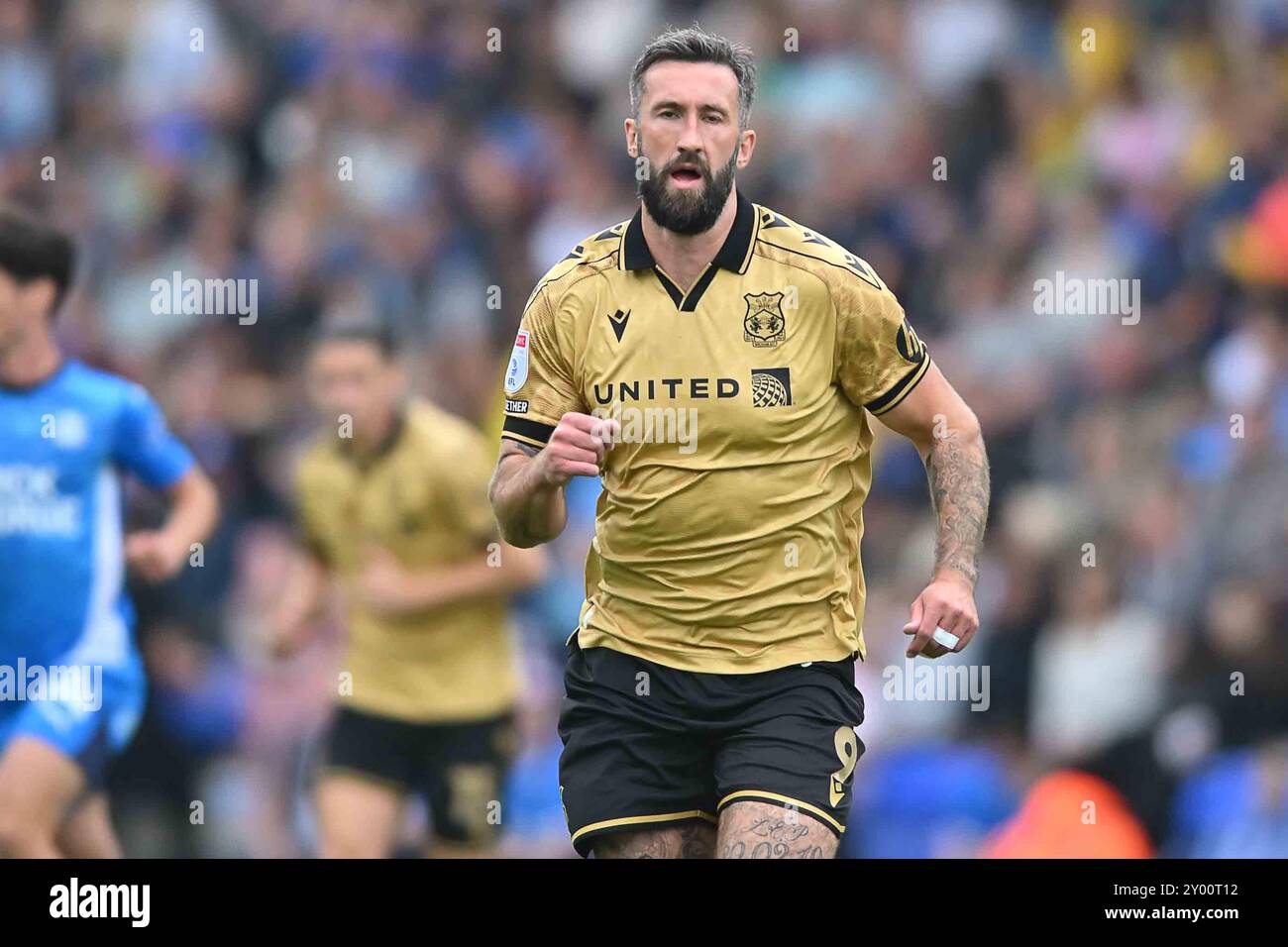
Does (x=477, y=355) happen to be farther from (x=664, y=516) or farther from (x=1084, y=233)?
(x=664, y=516)

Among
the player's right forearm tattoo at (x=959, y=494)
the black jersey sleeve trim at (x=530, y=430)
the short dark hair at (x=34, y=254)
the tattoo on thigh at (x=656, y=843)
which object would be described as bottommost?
the tattoo on thigh at (x=656, y=843)

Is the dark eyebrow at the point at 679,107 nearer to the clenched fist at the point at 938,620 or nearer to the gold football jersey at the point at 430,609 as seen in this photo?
the clenched fist at the point at 938,620

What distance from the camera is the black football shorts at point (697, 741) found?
17.1 ft

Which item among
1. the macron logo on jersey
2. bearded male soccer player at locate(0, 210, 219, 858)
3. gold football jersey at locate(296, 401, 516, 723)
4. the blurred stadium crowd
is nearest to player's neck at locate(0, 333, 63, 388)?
bearded male soccer player at locate(0, 210, 219, 858)

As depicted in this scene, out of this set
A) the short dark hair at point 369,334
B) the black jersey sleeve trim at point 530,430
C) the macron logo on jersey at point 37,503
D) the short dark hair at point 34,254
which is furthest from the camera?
the short dark hair at point 369,334

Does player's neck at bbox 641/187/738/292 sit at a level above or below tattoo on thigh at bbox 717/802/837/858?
above

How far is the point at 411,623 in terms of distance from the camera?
8.63 m

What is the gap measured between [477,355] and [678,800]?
18.2 feet

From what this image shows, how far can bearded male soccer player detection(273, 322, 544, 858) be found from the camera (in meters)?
8.47

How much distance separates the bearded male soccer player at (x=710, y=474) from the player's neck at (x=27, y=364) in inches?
134

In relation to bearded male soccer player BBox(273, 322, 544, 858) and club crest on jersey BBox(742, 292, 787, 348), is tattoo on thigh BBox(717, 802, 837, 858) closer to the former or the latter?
club crest on jersey BBox(742, 292, 787, 348)

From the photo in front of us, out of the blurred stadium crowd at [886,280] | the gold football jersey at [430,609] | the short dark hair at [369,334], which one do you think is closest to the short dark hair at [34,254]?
the short dark hair at [369,334]

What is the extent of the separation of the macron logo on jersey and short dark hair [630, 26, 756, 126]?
3585 mm

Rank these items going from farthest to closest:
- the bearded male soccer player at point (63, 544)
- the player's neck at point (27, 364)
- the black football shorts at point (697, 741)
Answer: the player's neck at point (27, 364) < the bearded male soccer player at point (63, 544) < the black football shorts at point (697, 741)
